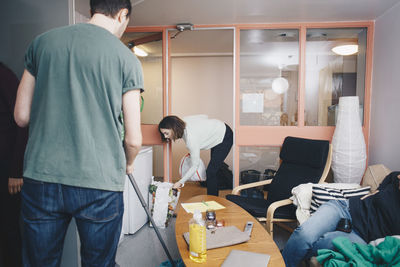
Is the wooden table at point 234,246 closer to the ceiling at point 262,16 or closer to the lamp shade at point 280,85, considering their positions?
the lamp shade at point 280,85

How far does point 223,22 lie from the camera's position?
3459mm

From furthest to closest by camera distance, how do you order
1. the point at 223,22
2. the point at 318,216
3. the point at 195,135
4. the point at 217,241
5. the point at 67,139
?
the point at 223,22
the point at 195,135
the point at 318,216
the point at 217,241
the point at 67,139

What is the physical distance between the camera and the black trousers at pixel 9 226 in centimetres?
146

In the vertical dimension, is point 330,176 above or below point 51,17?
below

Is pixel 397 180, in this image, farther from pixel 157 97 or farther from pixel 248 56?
pixel 157 97

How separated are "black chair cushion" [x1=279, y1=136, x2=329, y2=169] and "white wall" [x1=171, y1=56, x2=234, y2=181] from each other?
93.1 inches

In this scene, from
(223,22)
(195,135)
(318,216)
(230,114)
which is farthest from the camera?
(230,114)

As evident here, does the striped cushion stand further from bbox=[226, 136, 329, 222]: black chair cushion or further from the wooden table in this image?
A: the wooden table

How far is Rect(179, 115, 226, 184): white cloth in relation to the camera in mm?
2771

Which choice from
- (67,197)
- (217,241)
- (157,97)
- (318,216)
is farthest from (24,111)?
(157,97)

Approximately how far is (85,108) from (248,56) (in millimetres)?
3026

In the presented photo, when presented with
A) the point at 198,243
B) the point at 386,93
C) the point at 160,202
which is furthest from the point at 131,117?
the point at 386,93

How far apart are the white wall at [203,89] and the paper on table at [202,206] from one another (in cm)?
305

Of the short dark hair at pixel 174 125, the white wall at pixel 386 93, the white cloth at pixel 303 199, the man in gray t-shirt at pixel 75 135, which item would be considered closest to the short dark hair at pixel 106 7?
the man in gray t-shirt at pixel 75 135
